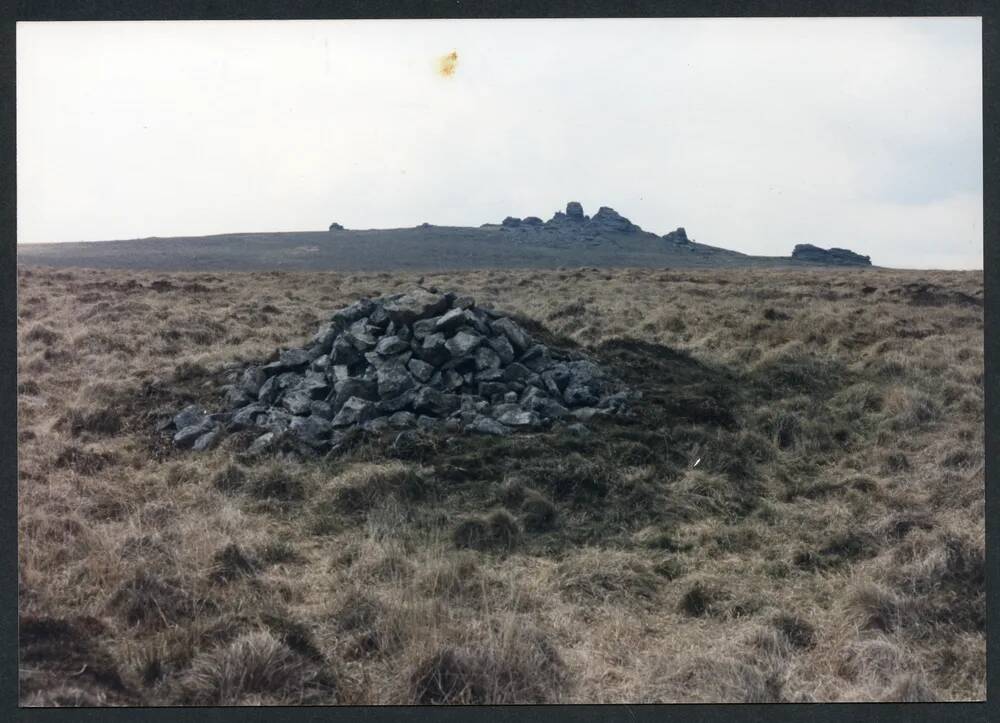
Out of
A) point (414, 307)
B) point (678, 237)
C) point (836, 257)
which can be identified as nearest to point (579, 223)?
point (678, 237)

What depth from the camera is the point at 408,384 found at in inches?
426

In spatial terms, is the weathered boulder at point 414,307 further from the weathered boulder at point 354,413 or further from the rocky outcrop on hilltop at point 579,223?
the rocky outcrop on hilltop at point 579,223

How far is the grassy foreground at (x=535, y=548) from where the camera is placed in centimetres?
529

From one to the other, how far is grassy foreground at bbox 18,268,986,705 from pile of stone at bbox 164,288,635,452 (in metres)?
0.52

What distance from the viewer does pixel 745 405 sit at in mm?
11945

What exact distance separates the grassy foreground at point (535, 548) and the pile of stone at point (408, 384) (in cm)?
52

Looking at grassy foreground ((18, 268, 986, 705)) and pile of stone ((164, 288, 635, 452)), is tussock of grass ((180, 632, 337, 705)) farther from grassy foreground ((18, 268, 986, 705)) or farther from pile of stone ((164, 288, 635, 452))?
pile of stone ((164, 288, 635, 452))

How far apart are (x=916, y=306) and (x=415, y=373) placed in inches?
662

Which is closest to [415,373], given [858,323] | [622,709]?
[622,709]

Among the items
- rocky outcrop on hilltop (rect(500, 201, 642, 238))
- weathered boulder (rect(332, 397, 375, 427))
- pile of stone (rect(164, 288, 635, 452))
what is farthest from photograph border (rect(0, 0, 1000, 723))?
rocky outcrop on hilltop (rect(500, 201, 642, 238))

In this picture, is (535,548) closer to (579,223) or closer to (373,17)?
(373,17)

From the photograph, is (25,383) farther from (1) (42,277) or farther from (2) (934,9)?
(1) (42,277)

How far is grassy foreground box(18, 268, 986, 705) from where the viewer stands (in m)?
5.29

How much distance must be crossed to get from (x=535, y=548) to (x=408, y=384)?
13.6 ft
